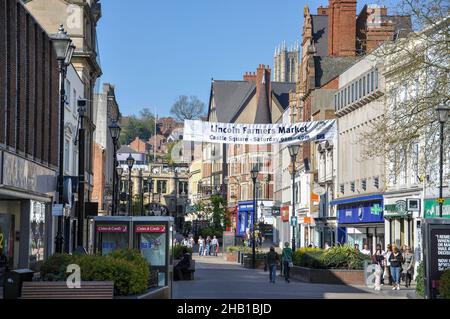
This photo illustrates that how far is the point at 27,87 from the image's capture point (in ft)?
131

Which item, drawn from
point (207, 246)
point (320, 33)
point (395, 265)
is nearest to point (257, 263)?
point (395, 265)

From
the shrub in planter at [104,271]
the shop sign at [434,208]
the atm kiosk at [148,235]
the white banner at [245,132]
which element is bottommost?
the shrub in planter at [104,271]

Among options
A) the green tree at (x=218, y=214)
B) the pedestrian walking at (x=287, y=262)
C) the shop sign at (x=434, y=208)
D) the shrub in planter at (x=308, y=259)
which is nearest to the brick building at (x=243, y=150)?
the green tree at (x=218, y=214)

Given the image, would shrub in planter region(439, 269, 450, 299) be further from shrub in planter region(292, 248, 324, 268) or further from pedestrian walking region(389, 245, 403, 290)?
shrub in planter region(292, 248, 324, 268)

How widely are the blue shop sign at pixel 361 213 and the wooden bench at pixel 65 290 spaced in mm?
40500

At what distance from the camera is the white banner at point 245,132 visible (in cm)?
4391

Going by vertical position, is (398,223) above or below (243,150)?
below

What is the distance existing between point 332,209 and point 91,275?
5261 centimetres

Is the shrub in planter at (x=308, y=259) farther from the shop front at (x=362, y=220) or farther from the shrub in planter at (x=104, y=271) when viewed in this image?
the shrub in planter at (x=104, y=271)

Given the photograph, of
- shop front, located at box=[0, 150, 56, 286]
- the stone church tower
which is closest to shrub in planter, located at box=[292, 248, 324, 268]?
shop front, located at box=[0, 150, 56, 286]

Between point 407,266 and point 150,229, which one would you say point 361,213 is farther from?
point 150,229

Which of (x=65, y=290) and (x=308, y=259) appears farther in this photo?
(x=308, y=259)

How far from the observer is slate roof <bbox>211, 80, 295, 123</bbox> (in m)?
128

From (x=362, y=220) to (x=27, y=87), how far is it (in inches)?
1053
